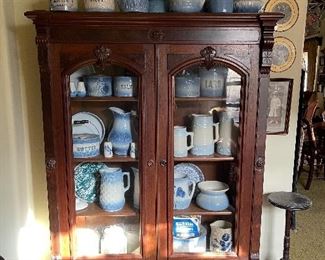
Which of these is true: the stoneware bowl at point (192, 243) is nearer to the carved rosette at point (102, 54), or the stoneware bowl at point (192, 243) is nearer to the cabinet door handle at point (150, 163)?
the cabinet door handle at point (150, 163)

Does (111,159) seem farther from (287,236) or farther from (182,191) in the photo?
(287,236)

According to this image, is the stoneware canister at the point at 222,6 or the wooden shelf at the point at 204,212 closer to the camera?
the stoneware canister at the point at 222,6

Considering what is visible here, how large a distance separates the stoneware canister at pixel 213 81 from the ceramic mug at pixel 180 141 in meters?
0.20

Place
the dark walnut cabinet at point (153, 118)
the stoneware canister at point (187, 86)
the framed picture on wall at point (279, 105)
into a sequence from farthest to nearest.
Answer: the framed picture on wall at point (279, 105), the stoneware canister at point (187, 86), the dark walnut cabinet at point (153, 118)

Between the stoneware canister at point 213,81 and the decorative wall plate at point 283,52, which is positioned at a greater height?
the decorative wall plate at point 283,52

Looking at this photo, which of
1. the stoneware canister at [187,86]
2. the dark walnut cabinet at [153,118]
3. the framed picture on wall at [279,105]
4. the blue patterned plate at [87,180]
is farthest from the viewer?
the framed picture on wall at [279,105]

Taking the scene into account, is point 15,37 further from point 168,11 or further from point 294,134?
point 294,134

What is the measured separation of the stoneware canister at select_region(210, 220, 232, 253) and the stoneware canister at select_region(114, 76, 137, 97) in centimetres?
79

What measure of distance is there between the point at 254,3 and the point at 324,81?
174 inches

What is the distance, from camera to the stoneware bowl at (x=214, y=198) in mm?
1777

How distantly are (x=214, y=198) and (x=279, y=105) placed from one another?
27.5 inches

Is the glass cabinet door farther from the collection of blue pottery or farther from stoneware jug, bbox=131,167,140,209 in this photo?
the collection of blue pottery

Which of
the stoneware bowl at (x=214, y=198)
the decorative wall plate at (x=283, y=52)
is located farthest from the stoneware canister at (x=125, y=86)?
the decorative wall plate at (x=283, y=52)

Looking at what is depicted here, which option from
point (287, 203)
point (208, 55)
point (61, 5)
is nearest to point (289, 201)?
point (287, 203)
